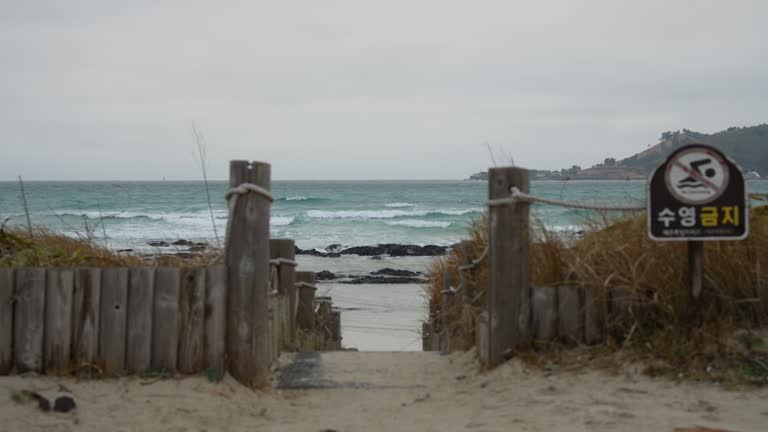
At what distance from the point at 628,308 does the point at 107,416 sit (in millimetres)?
3264

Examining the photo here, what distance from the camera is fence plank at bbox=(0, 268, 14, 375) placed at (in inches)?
199

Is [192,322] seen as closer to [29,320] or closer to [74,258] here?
[29,320]

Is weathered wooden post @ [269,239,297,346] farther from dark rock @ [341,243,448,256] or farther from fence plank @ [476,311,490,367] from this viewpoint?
dark rock @ [341,243,448,256]

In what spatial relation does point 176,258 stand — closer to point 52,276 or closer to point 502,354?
point 52,276

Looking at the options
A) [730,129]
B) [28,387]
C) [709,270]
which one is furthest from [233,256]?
[730,129]

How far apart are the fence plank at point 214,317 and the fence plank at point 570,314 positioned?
7.34 feet

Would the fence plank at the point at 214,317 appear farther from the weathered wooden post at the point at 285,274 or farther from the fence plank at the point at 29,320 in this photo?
the weathered wooden post at the point at 285,274

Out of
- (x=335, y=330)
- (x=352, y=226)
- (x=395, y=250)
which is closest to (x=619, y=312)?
(x=335, y=330)

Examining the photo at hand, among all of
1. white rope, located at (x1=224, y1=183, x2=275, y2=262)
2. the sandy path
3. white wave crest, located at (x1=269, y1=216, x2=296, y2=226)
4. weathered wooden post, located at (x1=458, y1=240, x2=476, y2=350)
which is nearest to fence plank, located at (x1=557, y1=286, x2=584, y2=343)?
the sandy path

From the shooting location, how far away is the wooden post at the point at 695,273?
496 centimetres

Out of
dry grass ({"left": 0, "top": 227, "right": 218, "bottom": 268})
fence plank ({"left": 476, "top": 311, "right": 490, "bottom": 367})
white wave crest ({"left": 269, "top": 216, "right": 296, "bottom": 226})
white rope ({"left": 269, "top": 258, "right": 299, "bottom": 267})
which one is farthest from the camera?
white wave crest ({"left": 269, "top": 216, "right": 296, "bottom": 226})

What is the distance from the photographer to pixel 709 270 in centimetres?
527

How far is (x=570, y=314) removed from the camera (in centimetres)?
537

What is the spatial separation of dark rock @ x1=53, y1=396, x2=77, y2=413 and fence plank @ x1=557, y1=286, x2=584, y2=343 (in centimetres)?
308
